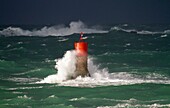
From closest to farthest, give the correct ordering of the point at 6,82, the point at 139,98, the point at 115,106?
1. the point at 115,106
2. the point at 139,98
3. the point at 6,82

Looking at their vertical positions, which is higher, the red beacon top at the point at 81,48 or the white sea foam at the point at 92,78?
the red beacon top at the point at 81,48

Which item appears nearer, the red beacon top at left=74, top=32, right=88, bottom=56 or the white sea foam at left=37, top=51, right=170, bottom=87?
the white sea foam at left=37, top=51, right=170, bottom=87

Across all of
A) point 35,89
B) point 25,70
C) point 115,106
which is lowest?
point 115,106

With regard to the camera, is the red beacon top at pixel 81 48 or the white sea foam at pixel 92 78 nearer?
the white sea foam at pixel 92 78

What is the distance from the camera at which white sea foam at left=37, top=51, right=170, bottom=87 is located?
24219 mm

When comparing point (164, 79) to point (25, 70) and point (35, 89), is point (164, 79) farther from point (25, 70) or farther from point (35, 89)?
point (25, 70)

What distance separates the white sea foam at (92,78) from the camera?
24219mm

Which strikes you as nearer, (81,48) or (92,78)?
(81,48)

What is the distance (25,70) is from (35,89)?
8.89 m

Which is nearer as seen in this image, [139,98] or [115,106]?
[115,106]

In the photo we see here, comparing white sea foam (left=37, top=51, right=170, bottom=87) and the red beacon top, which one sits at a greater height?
the red beacon top

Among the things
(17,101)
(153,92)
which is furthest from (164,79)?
(17,101)

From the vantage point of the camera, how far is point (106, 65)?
3434cm

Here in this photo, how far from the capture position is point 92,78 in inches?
1006
